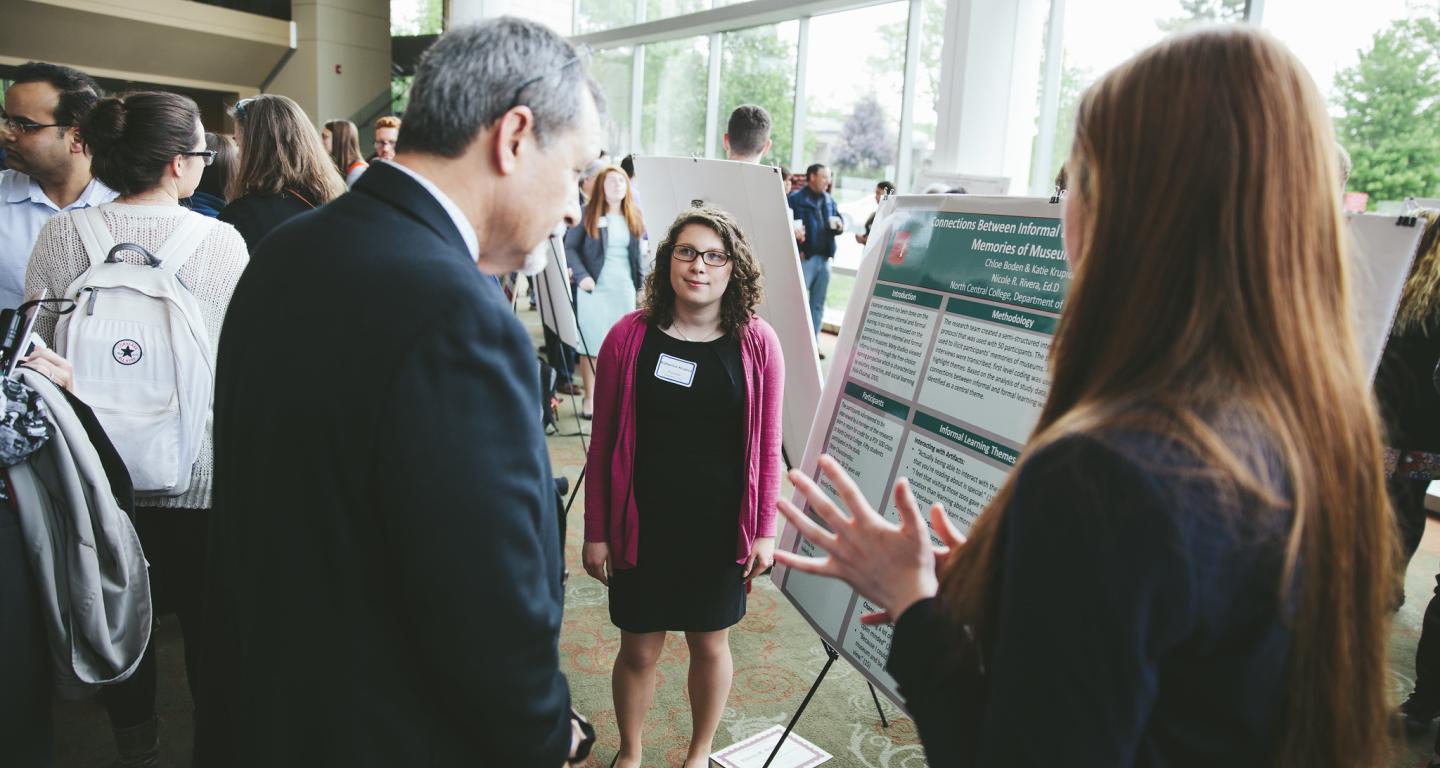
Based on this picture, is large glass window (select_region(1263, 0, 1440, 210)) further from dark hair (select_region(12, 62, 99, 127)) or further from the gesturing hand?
dark hair (select_region(12, 62, 99, 127))

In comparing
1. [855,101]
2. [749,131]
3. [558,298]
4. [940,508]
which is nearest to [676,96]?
[855,101]

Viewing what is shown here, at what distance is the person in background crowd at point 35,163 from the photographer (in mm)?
2508

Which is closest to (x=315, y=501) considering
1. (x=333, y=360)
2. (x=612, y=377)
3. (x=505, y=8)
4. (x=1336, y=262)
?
(x=333, y=360)

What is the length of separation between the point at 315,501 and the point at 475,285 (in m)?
0.28

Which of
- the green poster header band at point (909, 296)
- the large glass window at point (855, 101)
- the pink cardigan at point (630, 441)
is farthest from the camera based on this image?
the large glass window at point (855, 101)

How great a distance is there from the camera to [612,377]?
2.07m

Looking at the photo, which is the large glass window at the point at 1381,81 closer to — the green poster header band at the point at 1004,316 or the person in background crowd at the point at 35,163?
the green poster header band at the point at 1004,316

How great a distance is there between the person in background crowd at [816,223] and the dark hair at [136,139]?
5.36m

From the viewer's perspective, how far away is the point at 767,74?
9.16 metres

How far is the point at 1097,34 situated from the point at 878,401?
544 centimetres

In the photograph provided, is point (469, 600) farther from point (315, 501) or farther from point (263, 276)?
point (263, 276)

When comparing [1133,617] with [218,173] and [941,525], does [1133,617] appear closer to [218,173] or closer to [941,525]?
[941,525]

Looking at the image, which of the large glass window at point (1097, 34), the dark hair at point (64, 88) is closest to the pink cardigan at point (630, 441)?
the dark hair at point (64, 88)

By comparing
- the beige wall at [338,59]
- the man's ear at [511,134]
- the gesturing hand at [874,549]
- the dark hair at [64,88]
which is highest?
the beige wall at [338,59]
